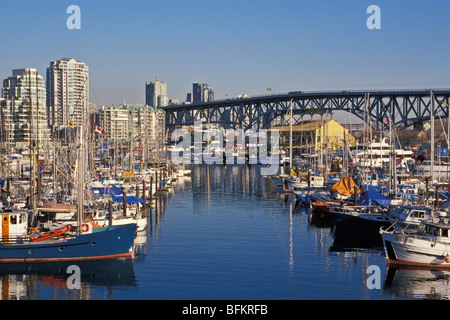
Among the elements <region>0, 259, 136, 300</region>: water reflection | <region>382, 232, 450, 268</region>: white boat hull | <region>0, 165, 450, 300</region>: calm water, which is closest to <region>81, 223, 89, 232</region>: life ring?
<region>0, 259, 136, 300</region>: water reflection

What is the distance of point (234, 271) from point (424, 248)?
10.3 meters

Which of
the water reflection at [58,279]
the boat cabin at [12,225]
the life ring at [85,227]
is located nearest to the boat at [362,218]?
the water reflection at [58,279]

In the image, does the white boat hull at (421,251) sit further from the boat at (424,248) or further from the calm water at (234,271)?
the calm water at (234,271)

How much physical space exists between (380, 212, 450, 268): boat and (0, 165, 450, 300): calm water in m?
0.66

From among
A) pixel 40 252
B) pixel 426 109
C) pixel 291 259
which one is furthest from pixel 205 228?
pixel 426 109

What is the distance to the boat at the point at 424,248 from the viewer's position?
3319 cm

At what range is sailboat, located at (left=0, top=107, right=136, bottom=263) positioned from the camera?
113 feet

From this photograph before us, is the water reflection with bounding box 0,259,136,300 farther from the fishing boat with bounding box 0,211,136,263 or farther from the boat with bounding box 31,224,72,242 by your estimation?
the boat with bounding box 31,224,72,242

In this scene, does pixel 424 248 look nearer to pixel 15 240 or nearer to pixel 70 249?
pixel 70 249

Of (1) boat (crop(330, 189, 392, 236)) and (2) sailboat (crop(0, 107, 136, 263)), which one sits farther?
(1) boat (crop(330, 189, 392, 236))

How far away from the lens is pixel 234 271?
33.4m

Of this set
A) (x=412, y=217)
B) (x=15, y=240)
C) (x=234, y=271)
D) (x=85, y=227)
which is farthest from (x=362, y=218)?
(x=15, y=240)
